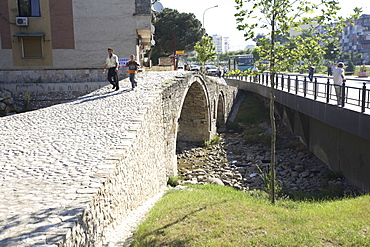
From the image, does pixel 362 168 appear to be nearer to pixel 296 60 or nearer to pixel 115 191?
pixel 296 60

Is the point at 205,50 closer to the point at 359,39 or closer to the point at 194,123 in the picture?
the point at 194,123

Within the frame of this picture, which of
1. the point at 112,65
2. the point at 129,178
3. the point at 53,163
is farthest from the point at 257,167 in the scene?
the point at 53,163

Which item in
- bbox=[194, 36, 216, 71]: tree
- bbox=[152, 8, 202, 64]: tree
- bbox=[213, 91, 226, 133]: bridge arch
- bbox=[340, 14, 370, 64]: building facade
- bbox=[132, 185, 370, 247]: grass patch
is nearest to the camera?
bbox=[132, 185, 370, 247]: grass patch

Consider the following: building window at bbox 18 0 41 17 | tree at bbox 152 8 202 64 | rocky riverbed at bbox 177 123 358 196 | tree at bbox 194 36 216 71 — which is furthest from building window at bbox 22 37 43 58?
tree at bbox 152 8 202 64

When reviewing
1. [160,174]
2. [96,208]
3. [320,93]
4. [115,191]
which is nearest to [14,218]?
[96,208]

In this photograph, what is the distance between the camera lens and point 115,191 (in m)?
6.51

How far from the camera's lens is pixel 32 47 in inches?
794

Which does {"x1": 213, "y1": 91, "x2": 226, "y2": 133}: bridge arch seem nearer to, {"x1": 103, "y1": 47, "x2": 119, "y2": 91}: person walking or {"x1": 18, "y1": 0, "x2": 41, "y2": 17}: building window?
{"x1": 18, "y1": 0, "x2": 41, "y2": 17}: building window

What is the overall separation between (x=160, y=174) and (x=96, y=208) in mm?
6558

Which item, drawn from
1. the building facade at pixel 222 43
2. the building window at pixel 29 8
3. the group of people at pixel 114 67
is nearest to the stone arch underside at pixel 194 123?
the building window at pixel 29 8

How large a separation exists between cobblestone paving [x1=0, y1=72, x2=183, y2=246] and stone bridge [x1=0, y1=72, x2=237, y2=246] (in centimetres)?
1

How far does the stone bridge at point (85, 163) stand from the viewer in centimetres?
471

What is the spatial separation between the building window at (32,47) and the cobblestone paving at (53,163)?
29.7ft

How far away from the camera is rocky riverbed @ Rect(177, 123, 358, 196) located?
1386 cm
